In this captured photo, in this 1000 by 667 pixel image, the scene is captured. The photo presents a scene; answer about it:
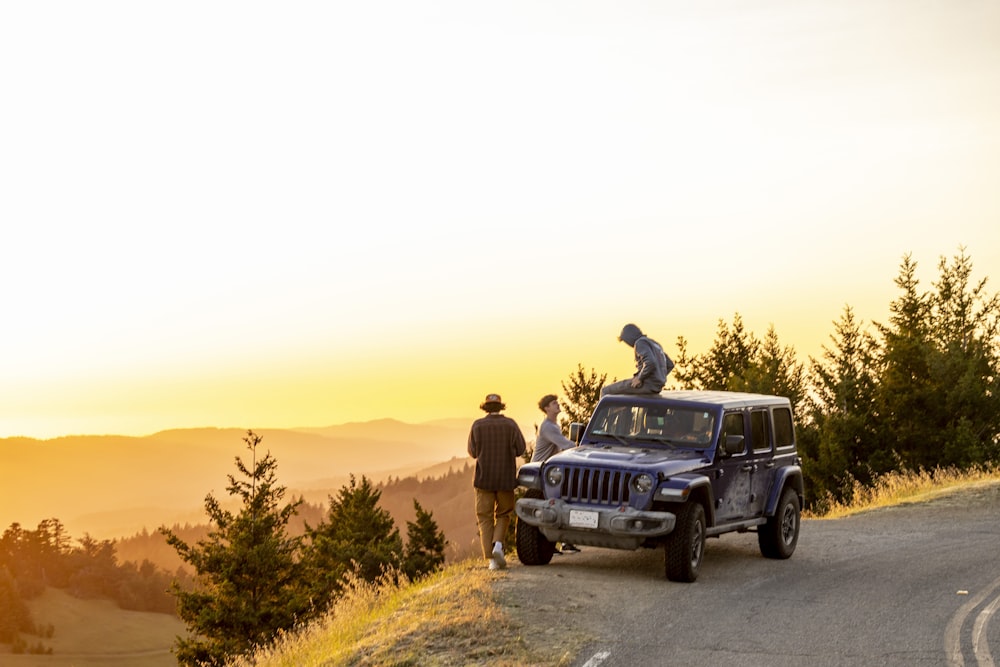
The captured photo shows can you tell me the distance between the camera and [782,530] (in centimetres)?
1540

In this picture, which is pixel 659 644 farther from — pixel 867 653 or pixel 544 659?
pixel 867 653

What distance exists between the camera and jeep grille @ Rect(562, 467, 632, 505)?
1305 cm

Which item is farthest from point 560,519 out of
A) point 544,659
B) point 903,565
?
point 903,565

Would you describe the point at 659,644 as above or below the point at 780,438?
below

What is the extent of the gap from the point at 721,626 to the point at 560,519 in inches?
110

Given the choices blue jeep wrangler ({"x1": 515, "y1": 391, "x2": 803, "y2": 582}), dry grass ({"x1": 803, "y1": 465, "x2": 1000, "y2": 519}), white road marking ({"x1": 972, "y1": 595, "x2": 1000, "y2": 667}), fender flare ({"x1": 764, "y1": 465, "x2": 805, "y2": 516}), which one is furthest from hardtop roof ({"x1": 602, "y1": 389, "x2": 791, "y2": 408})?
dry grass ({"x1": 803, "y1": 465, "x2": 1000, "y2": 519})

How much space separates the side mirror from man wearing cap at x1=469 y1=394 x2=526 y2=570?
8.75 ft

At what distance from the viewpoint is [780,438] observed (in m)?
15.7

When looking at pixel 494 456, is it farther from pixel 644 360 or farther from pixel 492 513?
pixel 644 360

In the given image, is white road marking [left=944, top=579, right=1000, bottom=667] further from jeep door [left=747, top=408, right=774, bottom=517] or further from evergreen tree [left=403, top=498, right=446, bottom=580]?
evergreen tree [left=403, top=498, right=446, bottom=580]

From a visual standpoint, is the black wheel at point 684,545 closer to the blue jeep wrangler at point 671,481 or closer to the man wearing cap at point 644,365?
the blue jeep wrangler at point 671,481

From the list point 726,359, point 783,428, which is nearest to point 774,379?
point 726,359

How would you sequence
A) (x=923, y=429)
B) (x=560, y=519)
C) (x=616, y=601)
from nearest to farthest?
(x=616, y=601) < (x=560, y=519) < (x=923, y=429)

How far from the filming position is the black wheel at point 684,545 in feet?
42.7
